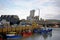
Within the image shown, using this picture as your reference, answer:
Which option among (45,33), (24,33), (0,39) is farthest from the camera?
(45,33)

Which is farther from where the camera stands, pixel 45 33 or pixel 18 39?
pixel 45 33

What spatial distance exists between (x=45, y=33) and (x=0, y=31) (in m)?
20.1

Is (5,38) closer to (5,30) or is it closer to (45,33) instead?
(5,30)

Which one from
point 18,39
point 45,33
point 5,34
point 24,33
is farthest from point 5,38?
point 45,33

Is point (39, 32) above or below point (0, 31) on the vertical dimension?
below

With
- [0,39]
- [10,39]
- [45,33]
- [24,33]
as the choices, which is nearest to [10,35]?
[10,39]

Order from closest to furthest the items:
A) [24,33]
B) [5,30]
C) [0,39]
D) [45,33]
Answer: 1. [0,39]
2. [5,30]
3. [24,33]
4. [45,33]

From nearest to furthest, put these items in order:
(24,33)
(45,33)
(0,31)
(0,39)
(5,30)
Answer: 1. (0,39)
2. (0,31)
3. (5,30)
4. (24,33)
5. (45,33)

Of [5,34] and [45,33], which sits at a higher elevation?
[5,34]

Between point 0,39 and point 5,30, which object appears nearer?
point 0,39

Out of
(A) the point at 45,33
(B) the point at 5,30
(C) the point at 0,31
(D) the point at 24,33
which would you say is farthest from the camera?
(A) the point at 45,33

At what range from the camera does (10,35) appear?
25.1 metres

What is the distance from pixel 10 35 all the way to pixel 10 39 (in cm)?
65

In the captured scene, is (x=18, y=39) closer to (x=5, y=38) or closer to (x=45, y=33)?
(x=5, y=38)
